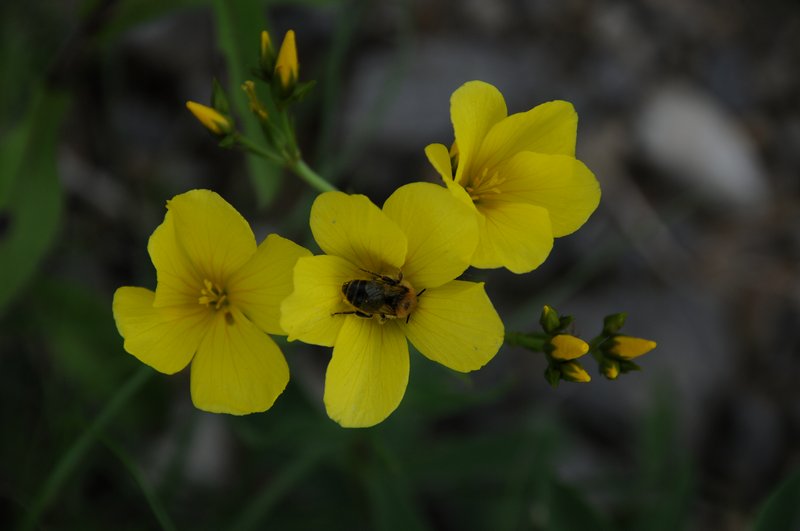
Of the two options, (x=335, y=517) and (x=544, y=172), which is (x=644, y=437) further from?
(x=544, y=172)

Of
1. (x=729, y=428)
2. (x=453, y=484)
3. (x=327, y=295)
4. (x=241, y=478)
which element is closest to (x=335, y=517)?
(x=241, y=478)

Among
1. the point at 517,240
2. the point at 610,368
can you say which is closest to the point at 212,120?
the point at 517,240

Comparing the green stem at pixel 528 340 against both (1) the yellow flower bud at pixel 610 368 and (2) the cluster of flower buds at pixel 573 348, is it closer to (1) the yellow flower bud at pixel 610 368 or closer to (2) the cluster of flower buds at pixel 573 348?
(2) the cluster of flower buds at pixel 573 348

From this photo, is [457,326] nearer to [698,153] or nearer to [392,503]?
[392,503]

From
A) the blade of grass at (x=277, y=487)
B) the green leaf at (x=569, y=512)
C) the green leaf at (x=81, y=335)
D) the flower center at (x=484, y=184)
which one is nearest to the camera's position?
the flower center at (x=484, y=184)

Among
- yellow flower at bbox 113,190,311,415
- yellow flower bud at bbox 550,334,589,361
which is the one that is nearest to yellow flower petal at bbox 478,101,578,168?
yellow flower bud at bbox 550,334,589,361

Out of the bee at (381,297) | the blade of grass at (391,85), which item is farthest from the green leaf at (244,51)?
the blade of grass at (391,85)
